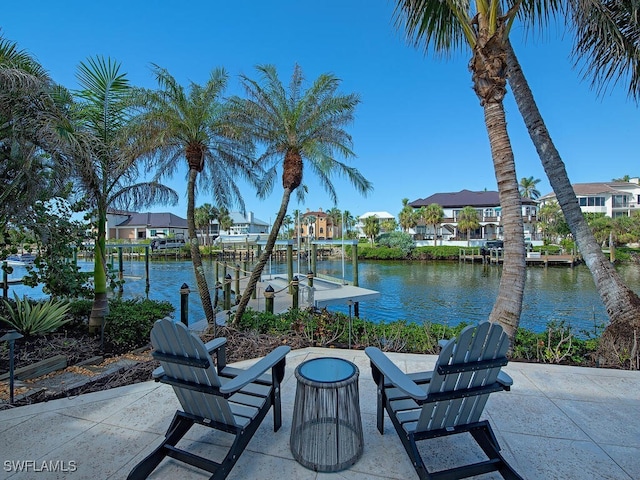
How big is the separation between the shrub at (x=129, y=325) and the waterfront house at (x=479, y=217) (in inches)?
1763

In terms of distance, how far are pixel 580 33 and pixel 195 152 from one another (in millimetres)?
7122

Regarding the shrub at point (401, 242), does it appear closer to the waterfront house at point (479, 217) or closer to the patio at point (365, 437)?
the waterfront house at point (479, 217)

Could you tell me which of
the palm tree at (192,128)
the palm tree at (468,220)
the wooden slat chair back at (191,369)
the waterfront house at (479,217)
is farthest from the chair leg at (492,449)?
the waterfront house at (479,217)

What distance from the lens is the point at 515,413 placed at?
3.04 meters

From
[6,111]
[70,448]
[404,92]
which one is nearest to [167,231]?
[404,92]

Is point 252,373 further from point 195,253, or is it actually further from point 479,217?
point 479,217

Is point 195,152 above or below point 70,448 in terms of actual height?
above

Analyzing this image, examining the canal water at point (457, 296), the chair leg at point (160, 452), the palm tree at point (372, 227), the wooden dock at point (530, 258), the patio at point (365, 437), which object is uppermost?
the palm tree at point (372, 227)

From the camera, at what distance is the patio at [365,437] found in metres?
2.28

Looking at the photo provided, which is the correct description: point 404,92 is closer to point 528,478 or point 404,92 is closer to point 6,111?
point 6,111

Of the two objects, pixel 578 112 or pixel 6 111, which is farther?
pixel 578 112

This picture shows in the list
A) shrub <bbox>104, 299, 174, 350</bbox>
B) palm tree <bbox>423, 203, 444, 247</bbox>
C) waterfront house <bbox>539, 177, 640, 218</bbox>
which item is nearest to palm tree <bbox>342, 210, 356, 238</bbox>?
palm tree <bbox>423, 203, 444, 247</bbox>

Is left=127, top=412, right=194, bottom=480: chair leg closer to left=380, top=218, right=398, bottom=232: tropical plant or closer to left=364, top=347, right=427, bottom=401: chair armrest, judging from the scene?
left=364, top=347, right=427, bottom=401: chair armrest

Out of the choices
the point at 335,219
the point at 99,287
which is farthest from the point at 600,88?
the point at 335,219
